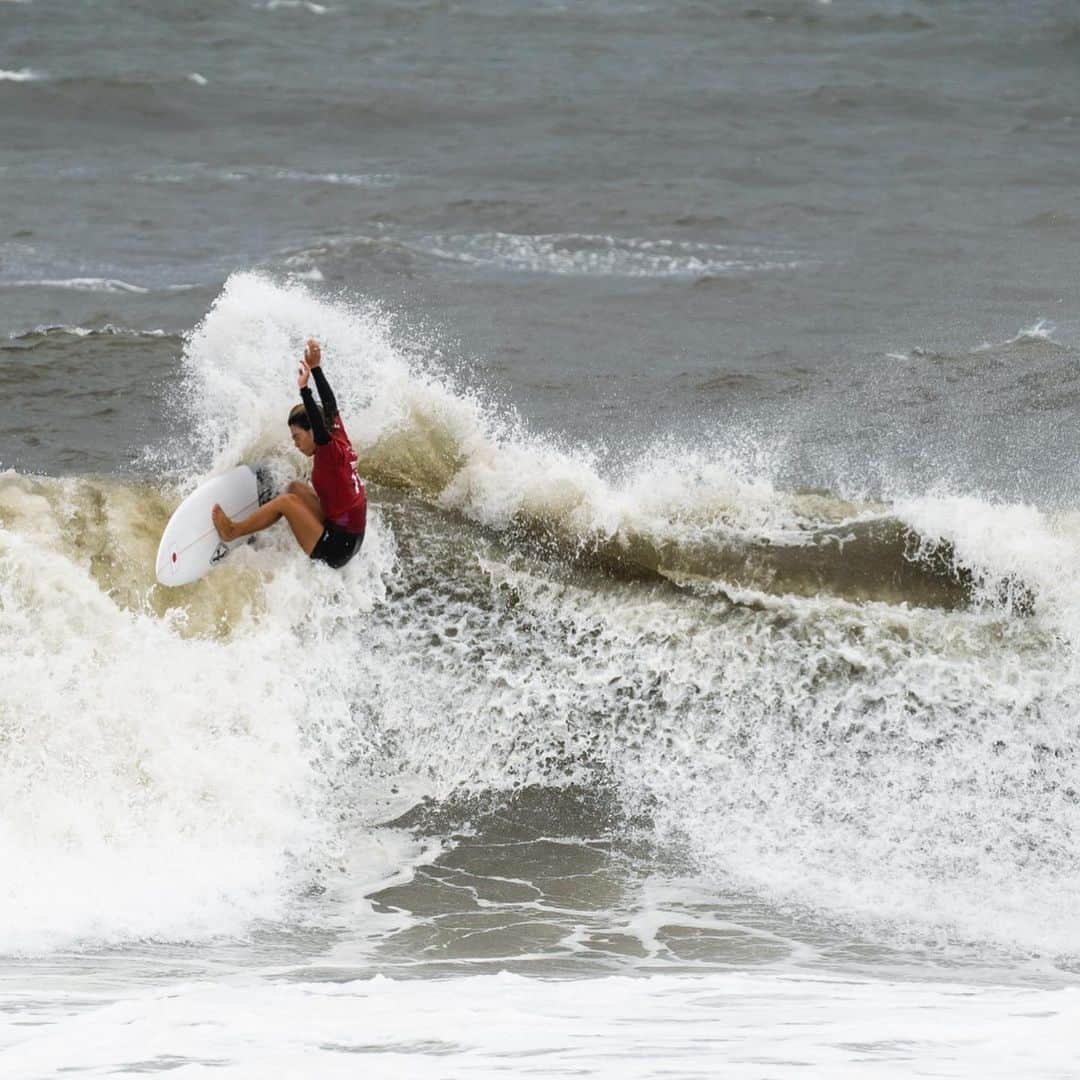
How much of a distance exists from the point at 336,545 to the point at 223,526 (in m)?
0.64

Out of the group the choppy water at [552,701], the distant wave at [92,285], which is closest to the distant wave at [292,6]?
the distant wave at [92,285]

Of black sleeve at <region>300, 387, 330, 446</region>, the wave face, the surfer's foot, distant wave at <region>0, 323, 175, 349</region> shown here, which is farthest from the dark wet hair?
distant wave at <region>0, 323, 175, 349</region>

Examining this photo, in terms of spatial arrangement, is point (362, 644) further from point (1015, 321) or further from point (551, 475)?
point (1015, 321)

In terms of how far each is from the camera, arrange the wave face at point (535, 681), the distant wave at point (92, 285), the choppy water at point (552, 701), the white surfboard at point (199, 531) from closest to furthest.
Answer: the choppy water at point (552, 701)
the wave face at point (535, 681)
the white surfboard at point (199, 531)
the distant wave at point (92, 285)

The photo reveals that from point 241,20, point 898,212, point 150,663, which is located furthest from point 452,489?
point 241,20

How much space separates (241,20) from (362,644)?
2957 centimetres

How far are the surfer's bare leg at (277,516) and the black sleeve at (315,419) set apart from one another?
0.50 meters

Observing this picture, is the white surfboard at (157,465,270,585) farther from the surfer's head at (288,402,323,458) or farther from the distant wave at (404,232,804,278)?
the distant wave at (404,232,804,278)

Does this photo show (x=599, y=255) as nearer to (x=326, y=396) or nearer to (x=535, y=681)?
(x=535, y=681)

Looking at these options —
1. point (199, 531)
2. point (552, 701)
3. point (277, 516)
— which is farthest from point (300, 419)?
point (552, 701)

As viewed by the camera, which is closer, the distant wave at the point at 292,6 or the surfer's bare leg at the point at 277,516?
the surfer's bare leg at the point at 277,516

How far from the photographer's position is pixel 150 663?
337 inches

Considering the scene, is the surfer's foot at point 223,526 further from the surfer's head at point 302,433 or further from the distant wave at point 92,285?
the distant wave at point 92,285

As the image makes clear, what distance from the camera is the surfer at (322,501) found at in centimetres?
860
